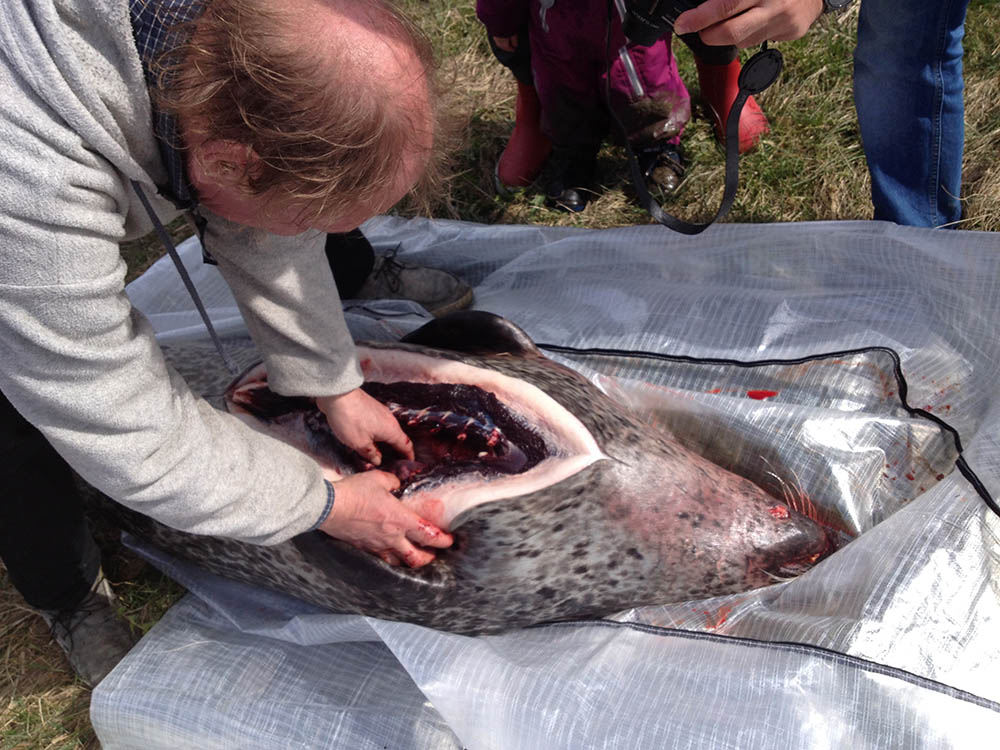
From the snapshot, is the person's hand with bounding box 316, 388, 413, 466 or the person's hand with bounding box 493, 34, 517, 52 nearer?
the person's hand with bounding box 316, 388, 413, 466

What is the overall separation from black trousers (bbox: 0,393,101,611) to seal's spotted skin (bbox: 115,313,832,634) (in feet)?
1.35

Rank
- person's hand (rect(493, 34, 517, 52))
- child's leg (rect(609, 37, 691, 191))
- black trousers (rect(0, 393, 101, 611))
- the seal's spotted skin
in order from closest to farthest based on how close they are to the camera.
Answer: the seal's spotted skin
black trousers (rect(0, 393, 101, 611))
child's leg (rect(609, 37, 691, 191))
person's hand (rect(493, 34, 517, 52))

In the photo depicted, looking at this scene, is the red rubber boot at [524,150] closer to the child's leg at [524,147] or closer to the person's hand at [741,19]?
the child's leg at [524,147]

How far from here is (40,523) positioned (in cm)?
240

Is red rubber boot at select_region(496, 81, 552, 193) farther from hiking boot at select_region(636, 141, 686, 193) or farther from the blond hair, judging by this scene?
the blond hair

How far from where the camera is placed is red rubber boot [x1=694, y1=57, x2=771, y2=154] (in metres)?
3.82

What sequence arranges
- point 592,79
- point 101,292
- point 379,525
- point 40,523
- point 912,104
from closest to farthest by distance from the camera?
point 101,292, point 379,525, point 40,523, point 912,104, point 592,79

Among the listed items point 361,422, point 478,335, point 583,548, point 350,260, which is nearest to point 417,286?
point 350,260

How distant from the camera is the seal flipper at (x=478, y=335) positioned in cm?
254

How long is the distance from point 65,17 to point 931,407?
238cm

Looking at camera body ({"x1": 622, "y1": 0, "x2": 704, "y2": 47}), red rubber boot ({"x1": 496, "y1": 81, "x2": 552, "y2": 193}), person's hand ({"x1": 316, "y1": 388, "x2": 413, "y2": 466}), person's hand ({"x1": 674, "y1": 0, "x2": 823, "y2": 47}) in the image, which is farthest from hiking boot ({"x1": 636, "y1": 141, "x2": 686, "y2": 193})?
person's hand ({"x1": 316, "y1": 388, "x2": 413, "y2": 466})

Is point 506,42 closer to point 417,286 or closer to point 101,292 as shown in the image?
point 417,286

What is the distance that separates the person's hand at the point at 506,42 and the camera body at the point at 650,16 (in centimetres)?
125

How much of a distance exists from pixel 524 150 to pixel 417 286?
1.00 m
